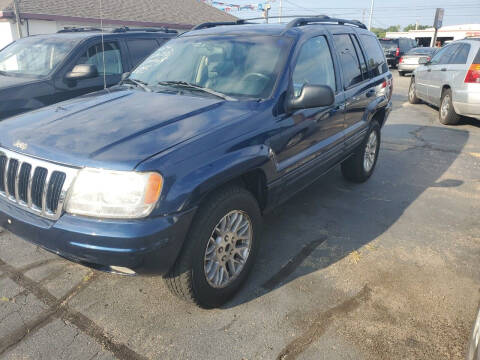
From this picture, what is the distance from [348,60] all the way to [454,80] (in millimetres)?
4949

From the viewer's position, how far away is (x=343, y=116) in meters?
3.96

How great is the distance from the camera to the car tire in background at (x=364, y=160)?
15.9ft

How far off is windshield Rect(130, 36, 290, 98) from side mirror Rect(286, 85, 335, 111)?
214mm

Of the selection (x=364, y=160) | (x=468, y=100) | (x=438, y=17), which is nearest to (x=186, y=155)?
(x=364, y=160)

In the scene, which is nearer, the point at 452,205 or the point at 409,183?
the point at 452,205

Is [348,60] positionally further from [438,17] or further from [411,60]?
[438,17]

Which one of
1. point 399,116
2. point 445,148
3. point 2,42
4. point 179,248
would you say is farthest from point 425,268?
point 2,42

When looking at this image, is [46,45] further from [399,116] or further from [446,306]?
[399,116]

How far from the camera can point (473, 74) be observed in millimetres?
7379

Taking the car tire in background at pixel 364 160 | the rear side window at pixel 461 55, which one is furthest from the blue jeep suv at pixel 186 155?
the rear side window at pixel 461 55

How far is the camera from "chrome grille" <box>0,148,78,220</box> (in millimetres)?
2213

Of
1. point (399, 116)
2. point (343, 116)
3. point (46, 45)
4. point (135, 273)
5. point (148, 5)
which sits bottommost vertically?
point (399, 116)

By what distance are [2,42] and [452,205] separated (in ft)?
65.2

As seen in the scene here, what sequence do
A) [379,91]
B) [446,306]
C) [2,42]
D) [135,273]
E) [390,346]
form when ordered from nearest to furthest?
[135,273] < [390,346] < [446,306] < [379,91] < [2,42]
